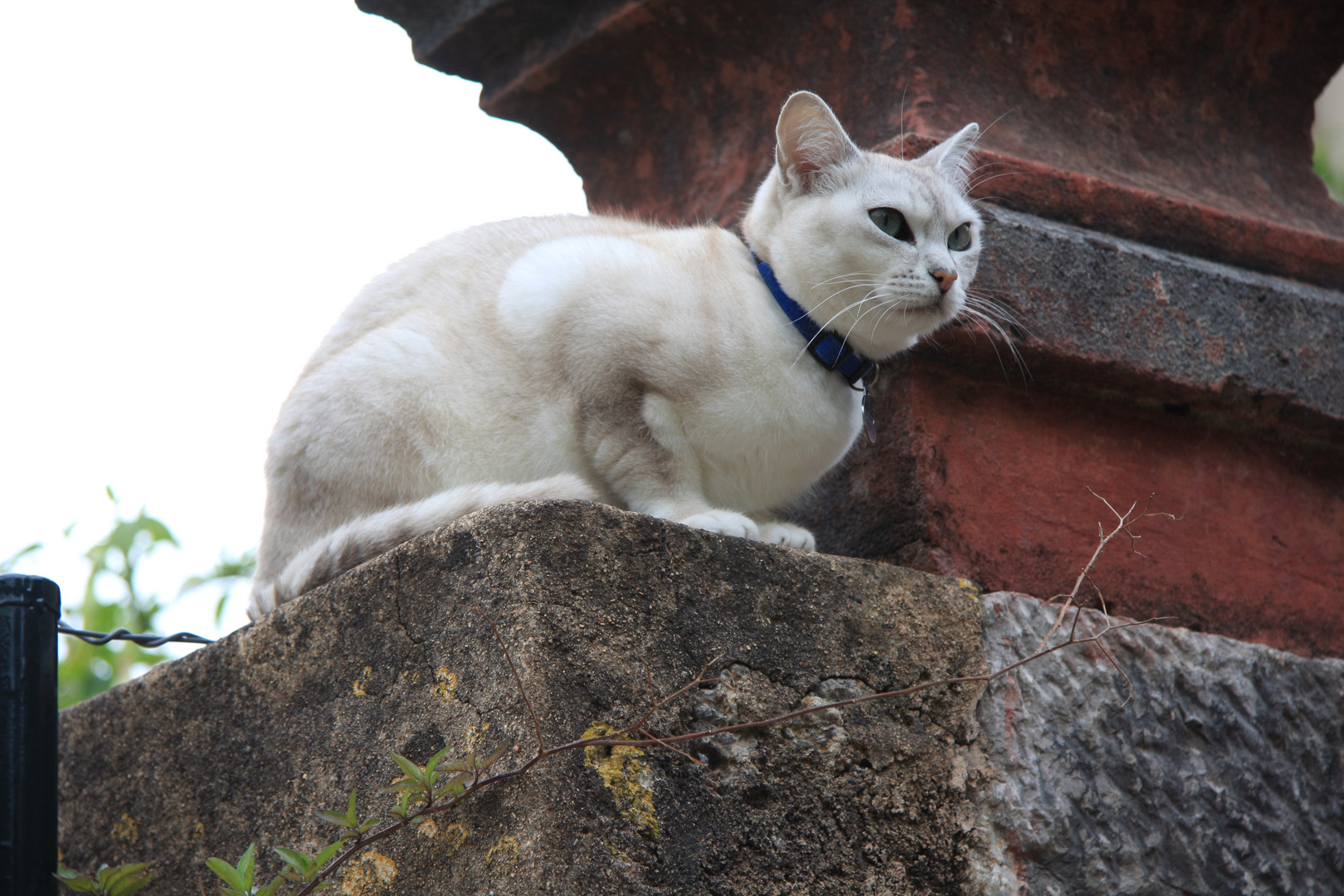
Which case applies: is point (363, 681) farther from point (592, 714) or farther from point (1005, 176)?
point (1005, 176)

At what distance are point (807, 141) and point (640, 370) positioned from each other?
0.59 m

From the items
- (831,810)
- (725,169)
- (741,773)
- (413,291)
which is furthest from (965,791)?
(725,169)

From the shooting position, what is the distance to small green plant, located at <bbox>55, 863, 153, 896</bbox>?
5.46ft

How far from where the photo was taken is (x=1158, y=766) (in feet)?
6.45

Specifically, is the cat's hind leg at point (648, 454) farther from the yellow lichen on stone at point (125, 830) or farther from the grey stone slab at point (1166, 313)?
the yellow lichen on stone at point (125, 830)

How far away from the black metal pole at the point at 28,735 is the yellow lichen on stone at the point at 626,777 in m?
0.94

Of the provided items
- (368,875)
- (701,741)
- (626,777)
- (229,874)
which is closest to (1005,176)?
(701,741)

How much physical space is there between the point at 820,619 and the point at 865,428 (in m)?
0.53

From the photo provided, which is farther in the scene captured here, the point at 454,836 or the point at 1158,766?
the point at 1158,766

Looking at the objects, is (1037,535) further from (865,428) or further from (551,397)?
(551,397)

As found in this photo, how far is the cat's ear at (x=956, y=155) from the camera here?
2164 millimetres

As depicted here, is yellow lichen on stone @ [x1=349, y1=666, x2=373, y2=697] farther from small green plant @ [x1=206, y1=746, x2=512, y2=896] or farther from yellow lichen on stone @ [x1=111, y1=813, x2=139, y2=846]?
yellow lichen on stone @ [x1=111, y1=813, x2=139, y2=846]

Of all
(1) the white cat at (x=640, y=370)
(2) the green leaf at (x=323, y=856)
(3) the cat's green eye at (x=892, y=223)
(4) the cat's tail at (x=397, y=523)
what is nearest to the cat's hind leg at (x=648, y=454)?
(1) the white cat at (x=640, y=370)

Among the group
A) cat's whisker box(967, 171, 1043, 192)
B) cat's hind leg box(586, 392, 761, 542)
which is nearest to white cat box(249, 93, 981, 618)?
cat's hind leg box(586, 392, 761, 542)
